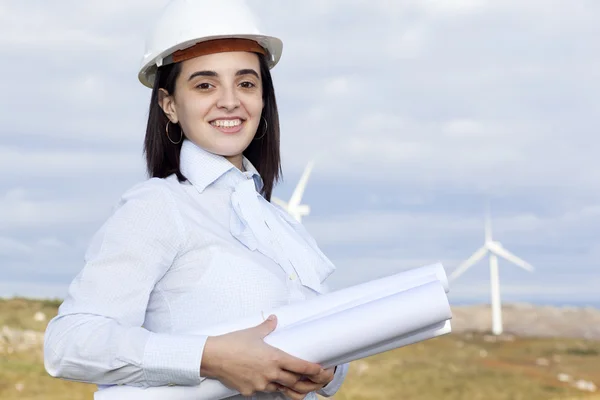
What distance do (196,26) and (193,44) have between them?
0.29 feet

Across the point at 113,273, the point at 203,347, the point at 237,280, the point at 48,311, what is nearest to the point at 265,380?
the point at 203,347

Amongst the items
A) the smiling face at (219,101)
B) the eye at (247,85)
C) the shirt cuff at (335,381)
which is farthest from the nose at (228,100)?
the shirt cuff at (335,381)

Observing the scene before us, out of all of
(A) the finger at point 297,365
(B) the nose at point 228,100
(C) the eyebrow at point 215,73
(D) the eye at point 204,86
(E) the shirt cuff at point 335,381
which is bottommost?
(E) the shirt cuff at point 335,381

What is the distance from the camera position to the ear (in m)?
4.62

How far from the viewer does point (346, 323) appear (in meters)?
3.94

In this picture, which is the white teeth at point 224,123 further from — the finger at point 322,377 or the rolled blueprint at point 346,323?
the finger at point 322,377

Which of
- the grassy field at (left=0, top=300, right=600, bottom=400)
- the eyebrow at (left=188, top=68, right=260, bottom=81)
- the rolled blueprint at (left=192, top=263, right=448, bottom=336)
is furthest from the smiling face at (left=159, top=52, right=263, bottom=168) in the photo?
the grassy field at (left=0, top=300, right=600, bottom=400)

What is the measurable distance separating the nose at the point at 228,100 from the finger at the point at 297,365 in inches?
49.7

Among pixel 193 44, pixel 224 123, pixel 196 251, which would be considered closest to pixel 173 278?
pixel 196 251

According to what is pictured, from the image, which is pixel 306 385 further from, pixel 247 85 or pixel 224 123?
pixel 247 85

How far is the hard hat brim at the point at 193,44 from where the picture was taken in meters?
4.45

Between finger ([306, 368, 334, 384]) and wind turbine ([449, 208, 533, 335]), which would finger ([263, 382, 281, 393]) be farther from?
wind turbine ([449, 208, 533, 335])

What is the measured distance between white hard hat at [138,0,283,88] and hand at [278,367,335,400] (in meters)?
1.69

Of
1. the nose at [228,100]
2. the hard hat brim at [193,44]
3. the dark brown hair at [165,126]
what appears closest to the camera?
the nose at [228,100]
